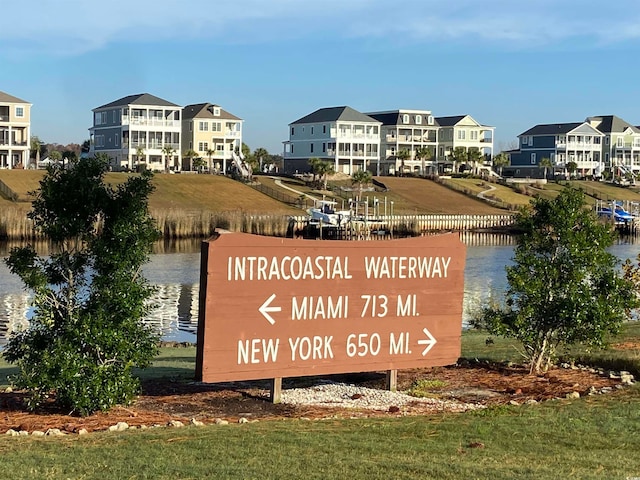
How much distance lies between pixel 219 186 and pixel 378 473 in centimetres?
8961

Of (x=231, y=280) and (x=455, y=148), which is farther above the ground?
(x=455, y=148)

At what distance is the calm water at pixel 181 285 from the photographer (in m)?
34.0

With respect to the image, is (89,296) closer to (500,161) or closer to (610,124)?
(500,161)

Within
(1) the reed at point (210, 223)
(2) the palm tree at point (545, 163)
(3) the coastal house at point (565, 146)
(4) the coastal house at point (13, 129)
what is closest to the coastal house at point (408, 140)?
(2) the palm tree at point (545, 163)

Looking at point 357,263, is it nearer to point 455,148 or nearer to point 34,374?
point 34,374

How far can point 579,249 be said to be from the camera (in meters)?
16.7

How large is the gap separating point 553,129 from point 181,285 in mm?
104627

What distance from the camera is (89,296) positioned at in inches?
549

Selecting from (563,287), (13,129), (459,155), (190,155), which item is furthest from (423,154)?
(563,287)

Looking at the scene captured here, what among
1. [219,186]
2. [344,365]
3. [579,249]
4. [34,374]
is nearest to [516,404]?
[344,365]

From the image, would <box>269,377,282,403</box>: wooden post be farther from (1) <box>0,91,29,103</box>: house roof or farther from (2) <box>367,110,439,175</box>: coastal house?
(2) <box>367,110,439,175</box>: coastal house

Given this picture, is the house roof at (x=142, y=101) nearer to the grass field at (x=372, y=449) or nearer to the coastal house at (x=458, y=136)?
the coastal house at (x=458, y=136)

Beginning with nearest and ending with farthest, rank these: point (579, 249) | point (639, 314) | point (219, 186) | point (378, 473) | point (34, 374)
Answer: point (378, 473), point (34, 374), point (579, 249), point (639, 314), point (219, 186)

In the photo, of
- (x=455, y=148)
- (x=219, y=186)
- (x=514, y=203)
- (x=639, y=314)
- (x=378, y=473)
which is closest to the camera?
(x=378, y=473)
